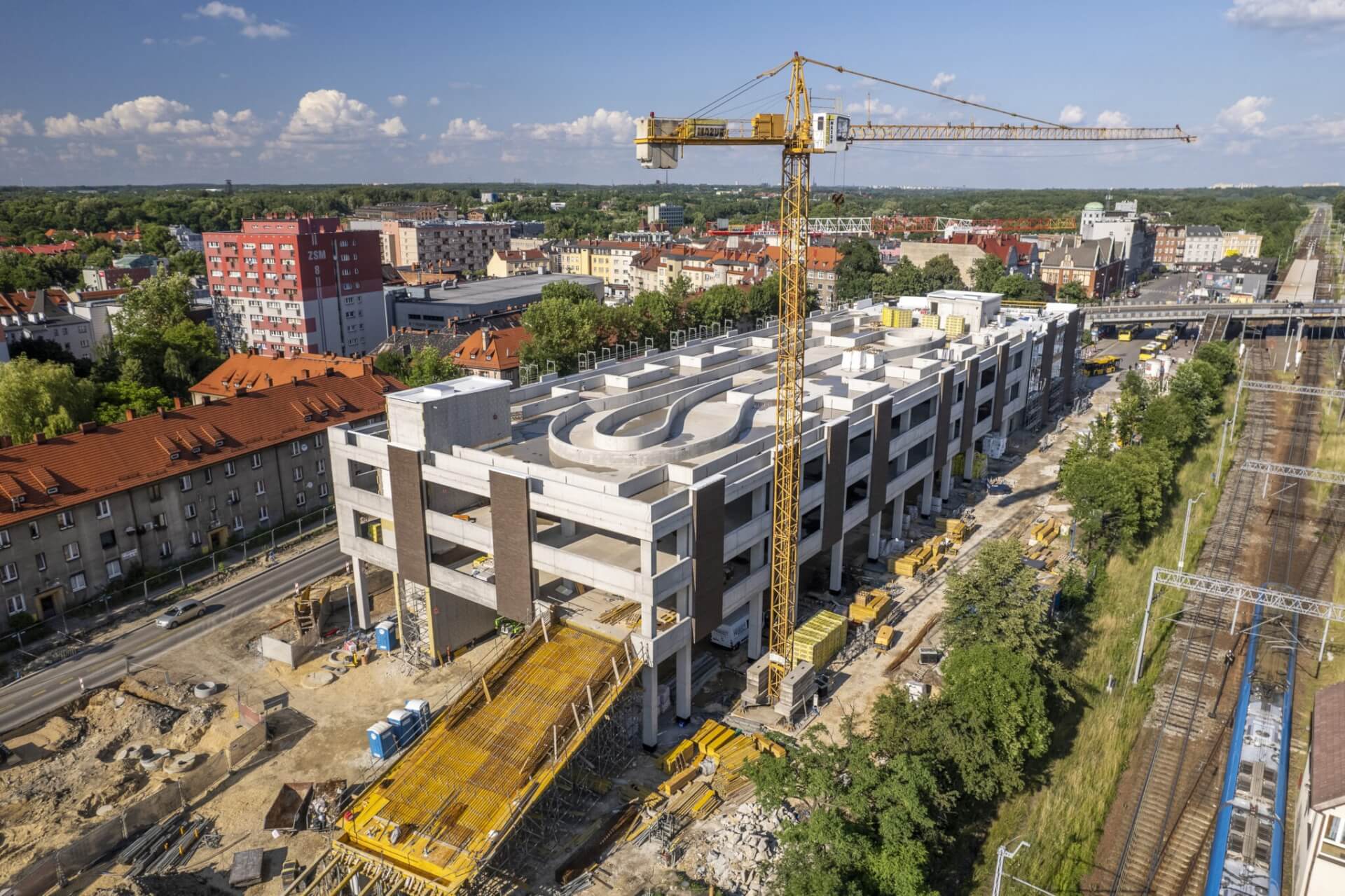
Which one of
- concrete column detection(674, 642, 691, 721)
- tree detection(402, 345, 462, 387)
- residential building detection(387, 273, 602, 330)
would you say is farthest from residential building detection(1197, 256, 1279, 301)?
concrete column detection(674, 642, 691, 721)

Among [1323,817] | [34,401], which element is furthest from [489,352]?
[1323,817]

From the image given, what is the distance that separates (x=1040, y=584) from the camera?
2221 inches

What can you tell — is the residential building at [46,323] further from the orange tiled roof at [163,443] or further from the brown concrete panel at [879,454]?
the brown concrete panel at [879,454]

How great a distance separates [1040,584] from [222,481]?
5816cm

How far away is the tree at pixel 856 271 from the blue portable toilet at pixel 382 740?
447 feet

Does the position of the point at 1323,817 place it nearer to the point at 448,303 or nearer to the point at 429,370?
the point at 429,370

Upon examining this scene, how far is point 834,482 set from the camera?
52781 millimetres

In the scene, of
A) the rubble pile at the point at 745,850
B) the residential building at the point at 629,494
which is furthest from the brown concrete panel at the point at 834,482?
the rubble pile at the point at 745,850

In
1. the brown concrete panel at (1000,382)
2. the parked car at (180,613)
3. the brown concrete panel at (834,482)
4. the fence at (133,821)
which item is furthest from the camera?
the brown concrete panel at (1000,382)

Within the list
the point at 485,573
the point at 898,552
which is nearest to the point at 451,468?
the point at 485,573

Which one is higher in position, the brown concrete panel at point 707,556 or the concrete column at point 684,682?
the brown concrete panel at point 707,556

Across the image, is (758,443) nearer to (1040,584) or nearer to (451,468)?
(451,468)

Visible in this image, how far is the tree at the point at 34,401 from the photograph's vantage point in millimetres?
69125

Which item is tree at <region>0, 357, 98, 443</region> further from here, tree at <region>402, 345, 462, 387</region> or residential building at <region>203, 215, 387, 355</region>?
residential building at <region>203, 215, 387, 355</region>
